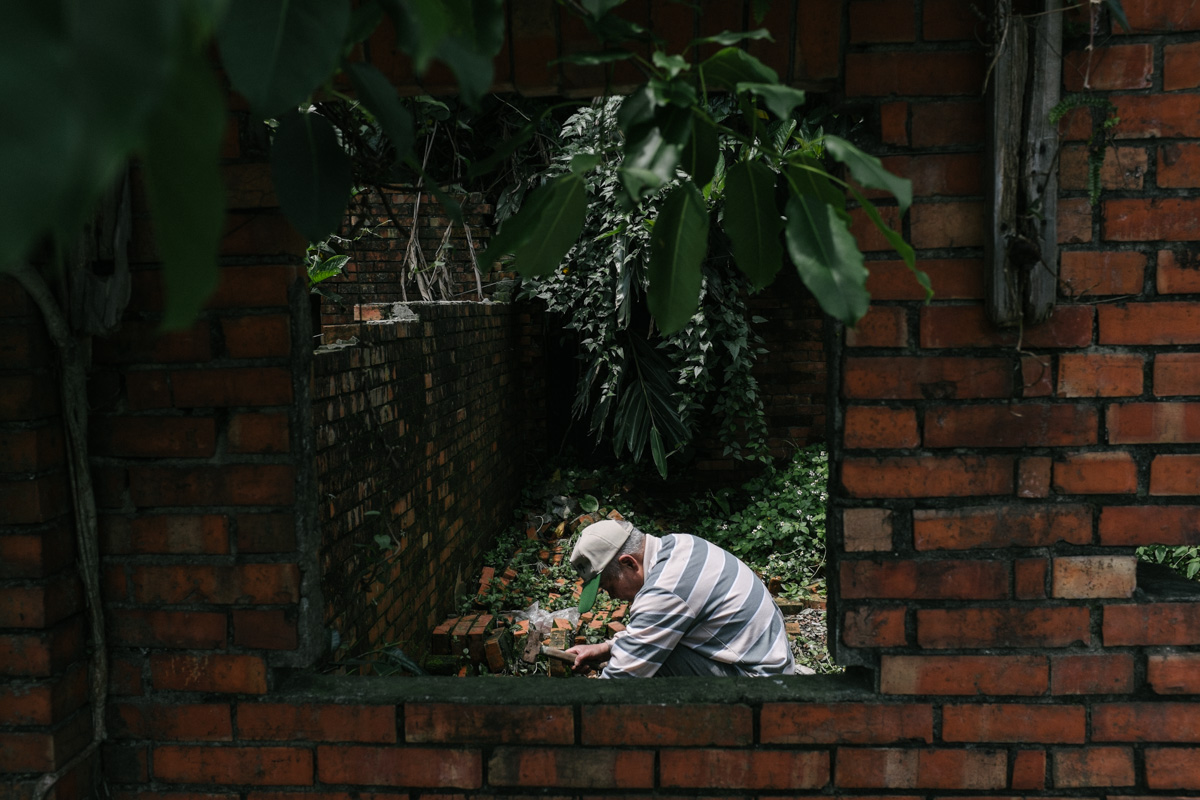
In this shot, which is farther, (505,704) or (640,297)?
(640,297)

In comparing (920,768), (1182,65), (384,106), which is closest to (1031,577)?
(920,768)

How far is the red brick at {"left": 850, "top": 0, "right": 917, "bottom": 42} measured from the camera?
4.72ft

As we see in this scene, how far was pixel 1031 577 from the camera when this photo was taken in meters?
1.49

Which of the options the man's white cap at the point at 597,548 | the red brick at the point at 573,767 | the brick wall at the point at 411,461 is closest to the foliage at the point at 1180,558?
the man's white cap at the point at 597,548

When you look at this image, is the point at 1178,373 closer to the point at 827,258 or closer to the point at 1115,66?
the point at 1115,66

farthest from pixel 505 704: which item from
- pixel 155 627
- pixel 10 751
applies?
pixel 10 751

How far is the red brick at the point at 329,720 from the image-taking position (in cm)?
158

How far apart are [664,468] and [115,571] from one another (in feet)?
13.7

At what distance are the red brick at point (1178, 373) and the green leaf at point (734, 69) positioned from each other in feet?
3.59

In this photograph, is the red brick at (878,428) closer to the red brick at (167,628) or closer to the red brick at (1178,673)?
the red brick at (1178,673)

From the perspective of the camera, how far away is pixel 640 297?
5.74m

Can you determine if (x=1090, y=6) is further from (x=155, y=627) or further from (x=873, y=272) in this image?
(x=155, y=627)

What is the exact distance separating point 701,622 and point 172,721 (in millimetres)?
2037

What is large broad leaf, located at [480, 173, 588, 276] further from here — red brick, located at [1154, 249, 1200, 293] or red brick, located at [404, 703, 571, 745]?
red brick, located at [1154, 249, 1200, 293]
